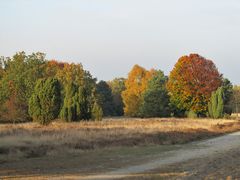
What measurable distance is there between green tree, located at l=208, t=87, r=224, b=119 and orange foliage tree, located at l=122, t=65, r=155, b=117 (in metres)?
17.8

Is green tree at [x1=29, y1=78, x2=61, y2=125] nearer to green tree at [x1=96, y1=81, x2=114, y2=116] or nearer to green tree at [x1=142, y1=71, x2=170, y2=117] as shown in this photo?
green tree at [x1=142, y1=71, x2=170, y2=117]

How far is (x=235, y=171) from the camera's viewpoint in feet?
48.0

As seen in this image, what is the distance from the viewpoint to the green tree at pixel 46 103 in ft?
140

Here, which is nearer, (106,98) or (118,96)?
(106,98)

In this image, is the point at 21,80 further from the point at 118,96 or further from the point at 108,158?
the point at 108,158

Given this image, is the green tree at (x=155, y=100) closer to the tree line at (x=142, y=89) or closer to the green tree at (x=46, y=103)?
the tree line at (x=142, y=89)

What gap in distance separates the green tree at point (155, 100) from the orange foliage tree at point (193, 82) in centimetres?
389

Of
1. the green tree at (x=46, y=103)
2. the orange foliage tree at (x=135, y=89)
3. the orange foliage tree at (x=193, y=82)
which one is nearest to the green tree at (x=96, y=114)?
the green tree at (x=46, y=103)

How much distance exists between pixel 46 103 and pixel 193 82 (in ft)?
124

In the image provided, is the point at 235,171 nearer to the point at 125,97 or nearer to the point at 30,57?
the point at 30,57

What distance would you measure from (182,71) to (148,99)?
28.1ft

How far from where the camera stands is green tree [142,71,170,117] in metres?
80.1

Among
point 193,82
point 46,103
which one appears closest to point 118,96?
point 193,82

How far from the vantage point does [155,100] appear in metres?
80.1
